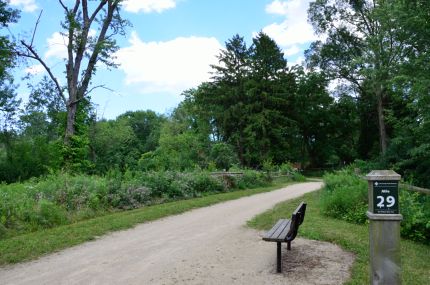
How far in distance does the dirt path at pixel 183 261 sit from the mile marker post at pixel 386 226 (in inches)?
46.8

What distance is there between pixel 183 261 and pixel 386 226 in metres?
3.63

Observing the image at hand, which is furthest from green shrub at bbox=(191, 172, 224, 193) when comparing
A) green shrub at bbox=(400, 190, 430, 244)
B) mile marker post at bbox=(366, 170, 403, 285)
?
mile marker post at bbox=(366, 170, 403, 285)

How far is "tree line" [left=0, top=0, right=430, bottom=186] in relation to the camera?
25.1 meters

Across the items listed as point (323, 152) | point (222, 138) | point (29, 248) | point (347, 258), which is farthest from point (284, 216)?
point (323, 152)

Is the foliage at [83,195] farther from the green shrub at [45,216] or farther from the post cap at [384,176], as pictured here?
the post cap at [384,176]

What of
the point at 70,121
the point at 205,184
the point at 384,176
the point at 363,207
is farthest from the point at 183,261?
the point at 70,121

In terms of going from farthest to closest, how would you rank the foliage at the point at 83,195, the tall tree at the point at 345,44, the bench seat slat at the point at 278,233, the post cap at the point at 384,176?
the tall tree at the point at 345,44
the foliage at the point at 83,195
the bench seat slat at the point at 278,233
the post cap at the point at 384,176

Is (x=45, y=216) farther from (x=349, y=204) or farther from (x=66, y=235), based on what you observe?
(x=349, y=204)

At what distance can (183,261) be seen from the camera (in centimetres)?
713

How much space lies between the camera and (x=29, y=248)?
→ 314 inches

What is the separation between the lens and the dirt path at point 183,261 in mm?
6137

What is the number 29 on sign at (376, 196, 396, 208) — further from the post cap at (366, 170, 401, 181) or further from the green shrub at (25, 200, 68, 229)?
the green shrub at (25, 200, 68, 229)

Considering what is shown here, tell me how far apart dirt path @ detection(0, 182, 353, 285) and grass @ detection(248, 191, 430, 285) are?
0.88ft

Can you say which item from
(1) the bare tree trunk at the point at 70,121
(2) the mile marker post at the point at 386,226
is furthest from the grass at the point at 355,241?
(1) the bare tree trunk at the point at 70,121
